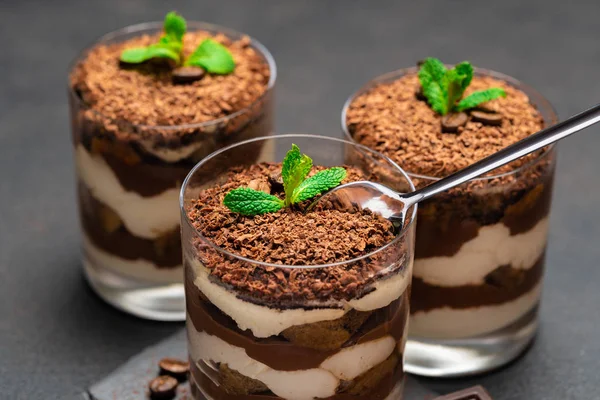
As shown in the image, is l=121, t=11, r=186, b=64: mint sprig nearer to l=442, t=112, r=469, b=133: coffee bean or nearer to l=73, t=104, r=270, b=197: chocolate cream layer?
l=73, t=104, r=270, b=197: chocolate cream layer

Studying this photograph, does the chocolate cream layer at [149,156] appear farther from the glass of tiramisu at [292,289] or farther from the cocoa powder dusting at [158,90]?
the glass of tiramisu at [292,289]

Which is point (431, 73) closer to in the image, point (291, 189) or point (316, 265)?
point (291, 189)

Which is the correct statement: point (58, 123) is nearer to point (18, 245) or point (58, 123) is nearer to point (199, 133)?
point (18, 245)

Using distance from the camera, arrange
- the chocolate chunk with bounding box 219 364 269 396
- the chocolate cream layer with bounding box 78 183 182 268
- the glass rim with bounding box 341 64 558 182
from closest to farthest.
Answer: the chocolate chunk with bounding box 219 364 269 396
the glass rim with bounding box 341 64 558 182
the chocolate cream layer with bounding box 78 183 182 268

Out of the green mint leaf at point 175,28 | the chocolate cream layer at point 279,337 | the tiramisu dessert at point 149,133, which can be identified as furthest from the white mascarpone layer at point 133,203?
the chocolate cream layer at point 279,337

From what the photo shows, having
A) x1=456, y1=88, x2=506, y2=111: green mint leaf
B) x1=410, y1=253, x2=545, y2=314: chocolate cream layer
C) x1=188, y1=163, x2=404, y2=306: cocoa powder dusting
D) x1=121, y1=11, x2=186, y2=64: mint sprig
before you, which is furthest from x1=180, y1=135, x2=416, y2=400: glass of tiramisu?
x1=121, y1=11, x2=186, y2=64: mint sprig

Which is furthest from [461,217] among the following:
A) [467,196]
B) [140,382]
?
[140,382]

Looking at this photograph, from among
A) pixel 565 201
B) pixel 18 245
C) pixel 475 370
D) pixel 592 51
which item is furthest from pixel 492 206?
pixel 592 51
